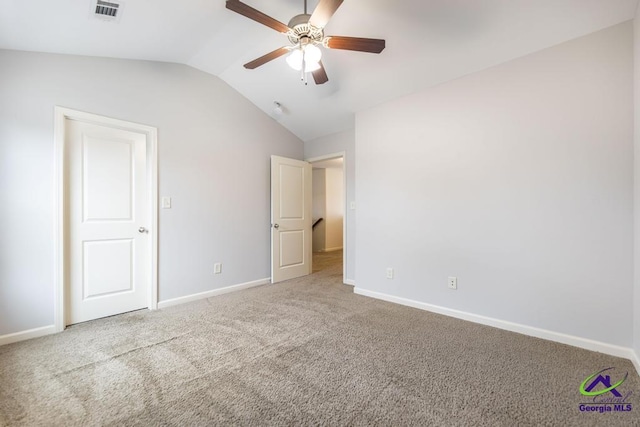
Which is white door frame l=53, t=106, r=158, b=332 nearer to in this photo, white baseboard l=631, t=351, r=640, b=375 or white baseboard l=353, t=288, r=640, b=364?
white baseboard l=353, t=288, r=640, b=364

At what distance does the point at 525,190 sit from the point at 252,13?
98.0 inches

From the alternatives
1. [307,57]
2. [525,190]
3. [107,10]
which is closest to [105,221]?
[107,10]

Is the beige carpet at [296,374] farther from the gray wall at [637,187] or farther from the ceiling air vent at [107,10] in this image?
the ceiling air vent at [107,10]

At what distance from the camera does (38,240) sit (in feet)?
7.27

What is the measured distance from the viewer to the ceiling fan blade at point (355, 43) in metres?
1.80

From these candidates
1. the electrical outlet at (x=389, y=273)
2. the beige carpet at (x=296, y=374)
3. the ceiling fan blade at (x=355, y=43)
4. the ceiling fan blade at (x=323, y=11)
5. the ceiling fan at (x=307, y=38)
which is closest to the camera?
the beige carpet at (x=296, y=374)

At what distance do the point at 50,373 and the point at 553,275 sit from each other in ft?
12.1

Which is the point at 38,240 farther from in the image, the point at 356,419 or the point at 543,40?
the point at 543,40

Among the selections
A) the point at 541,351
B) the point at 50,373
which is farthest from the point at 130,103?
the point at 541,351

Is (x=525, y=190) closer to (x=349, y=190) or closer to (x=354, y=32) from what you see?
(x=354, y=32)

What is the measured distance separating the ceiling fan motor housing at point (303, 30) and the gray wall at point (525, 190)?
59.3 inches

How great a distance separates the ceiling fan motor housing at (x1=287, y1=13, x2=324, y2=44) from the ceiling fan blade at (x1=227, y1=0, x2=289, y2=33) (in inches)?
2.2

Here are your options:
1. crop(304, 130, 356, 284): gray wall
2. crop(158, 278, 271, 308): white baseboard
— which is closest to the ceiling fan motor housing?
crop(304, 130, 356, 284): gray wall

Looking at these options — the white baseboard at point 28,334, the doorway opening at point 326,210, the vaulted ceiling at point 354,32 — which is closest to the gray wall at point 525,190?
the vaulted ceiling at point 354,32
